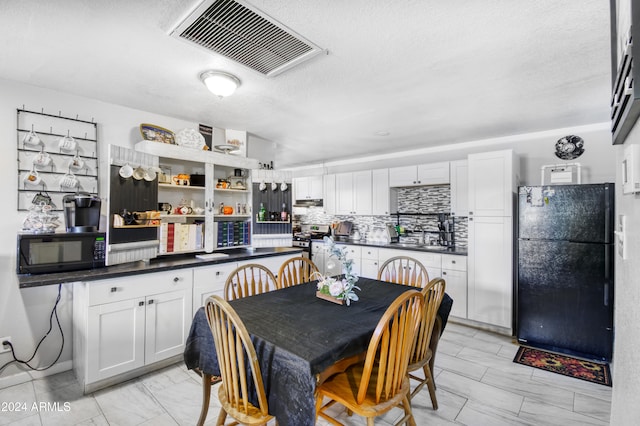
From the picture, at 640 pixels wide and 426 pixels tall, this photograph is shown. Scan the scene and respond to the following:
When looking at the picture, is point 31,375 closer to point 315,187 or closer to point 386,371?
point 386,371

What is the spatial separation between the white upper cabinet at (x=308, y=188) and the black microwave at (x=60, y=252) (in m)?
3.96

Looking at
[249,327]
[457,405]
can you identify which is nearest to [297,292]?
[249,327]

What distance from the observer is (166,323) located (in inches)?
104

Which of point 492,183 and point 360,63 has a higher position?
point 360,63

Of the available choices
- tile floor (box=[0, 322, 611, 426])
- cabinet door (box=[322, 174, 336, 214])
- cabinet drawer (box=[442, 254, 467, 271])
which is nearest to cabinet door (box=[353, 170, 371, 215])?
cabinet door (box=[322, 174, 336, 214])

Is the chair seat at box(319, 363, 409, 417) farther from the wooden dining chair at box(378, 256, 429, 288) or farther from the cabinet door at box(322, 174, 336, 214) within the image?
the cabinet door at box(322, 174, 336, 214)

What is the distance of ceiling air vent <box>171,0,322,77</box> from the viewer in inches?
62.3

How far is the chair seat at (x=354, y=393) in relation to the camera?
1432mm

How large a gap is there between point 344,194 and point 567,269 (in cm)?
333

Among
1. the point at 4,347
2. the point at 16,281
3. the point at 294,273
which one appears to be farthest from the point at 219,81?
the point at 4,347

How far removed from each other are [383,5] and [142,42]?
4.79ft

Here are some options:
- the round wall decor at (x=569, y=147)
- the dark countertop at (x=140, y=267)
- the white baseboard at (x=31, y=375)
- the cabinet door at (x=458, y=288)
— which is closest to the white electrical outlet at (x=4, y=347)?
the white baseboard at (x=31, y=375)

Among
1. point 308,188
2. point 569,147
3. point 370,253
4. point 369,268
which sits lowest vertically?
point 369,268

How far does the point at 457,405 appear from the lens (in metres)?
2.20
